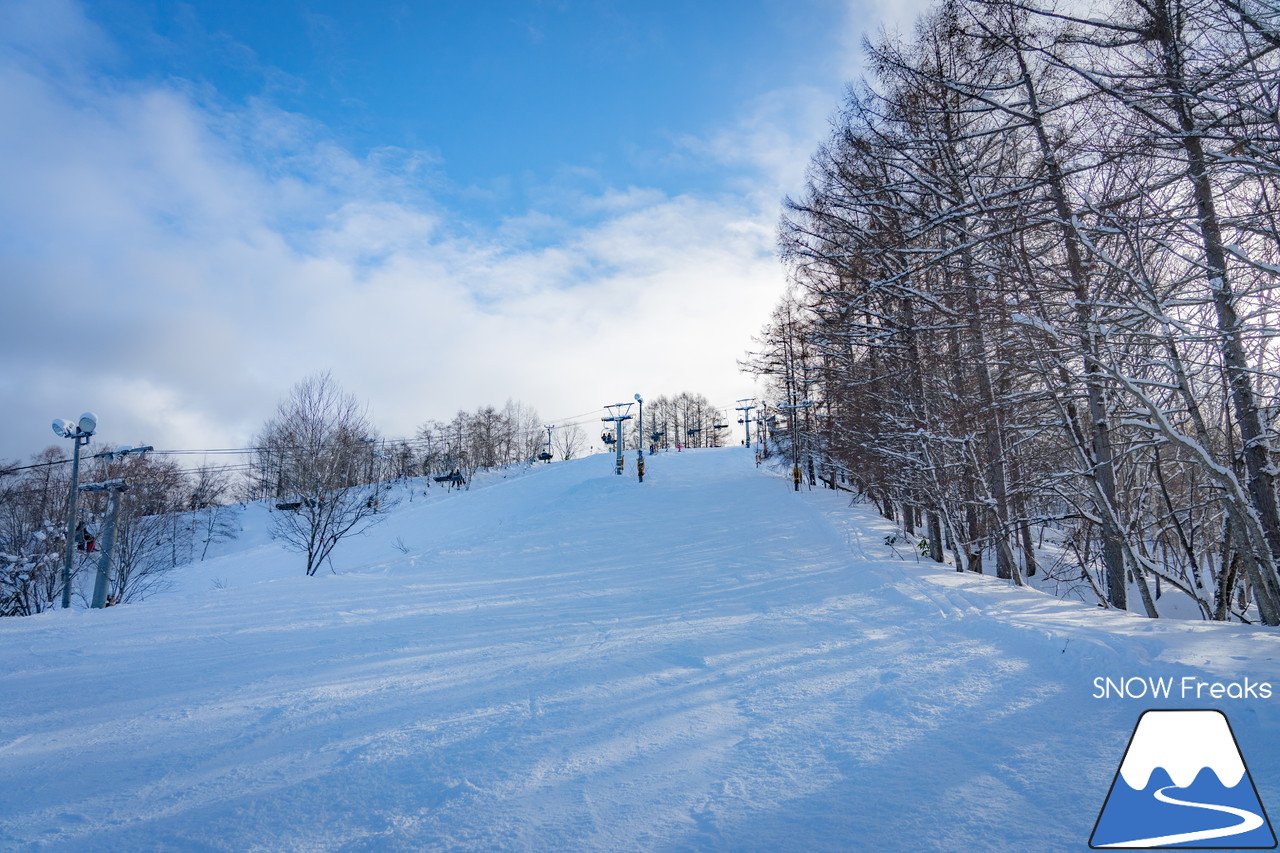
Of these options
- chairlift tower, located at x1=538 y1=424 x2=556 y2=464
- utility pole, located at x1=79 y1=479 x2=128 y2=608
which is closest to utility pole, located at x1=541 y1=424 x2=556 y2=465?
chairlift tower, located at x1=538 y1=424 x2=556 y2=464

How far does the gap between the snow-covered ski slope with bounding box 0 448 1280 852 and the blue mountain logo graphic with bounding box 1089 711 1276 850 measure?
109mm

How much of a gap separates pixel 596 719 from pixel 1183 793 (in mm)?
2728

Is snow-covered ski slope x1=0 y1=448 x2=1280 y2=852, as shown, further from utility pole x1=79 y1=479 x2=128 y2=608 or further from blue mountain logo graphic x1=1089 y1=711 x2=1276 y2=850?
utility pole x1=79 y1=479 x2=128 y2=608

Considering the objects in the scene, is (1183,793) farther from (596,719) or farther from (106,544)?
(106,544)

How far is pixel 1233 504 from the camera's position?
516cm

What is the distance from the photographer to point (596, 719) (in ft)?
10.9

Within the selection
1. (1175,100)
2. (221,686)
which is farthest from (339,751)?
(1175,100)

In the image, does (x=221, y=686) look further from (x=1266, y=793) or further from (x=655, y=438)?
(x=655, y=438)

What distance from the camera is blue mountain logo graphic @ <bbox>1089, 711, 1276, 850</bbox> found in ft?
6.69

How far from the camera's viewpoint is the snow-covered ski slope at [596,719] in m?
2.24

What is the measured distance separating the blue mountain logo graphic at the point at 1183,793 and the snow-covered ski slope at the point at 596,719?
11 centimetres

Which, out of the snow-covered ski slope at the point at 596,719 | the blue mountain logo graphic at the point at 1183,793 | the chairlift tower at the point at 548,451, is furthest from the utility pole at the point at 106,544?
the chairlift tower at the point at 548,451

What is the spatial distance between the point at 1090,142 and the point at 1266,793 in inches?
187

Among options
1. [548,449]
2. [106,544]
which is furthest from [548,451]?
[106,544]
